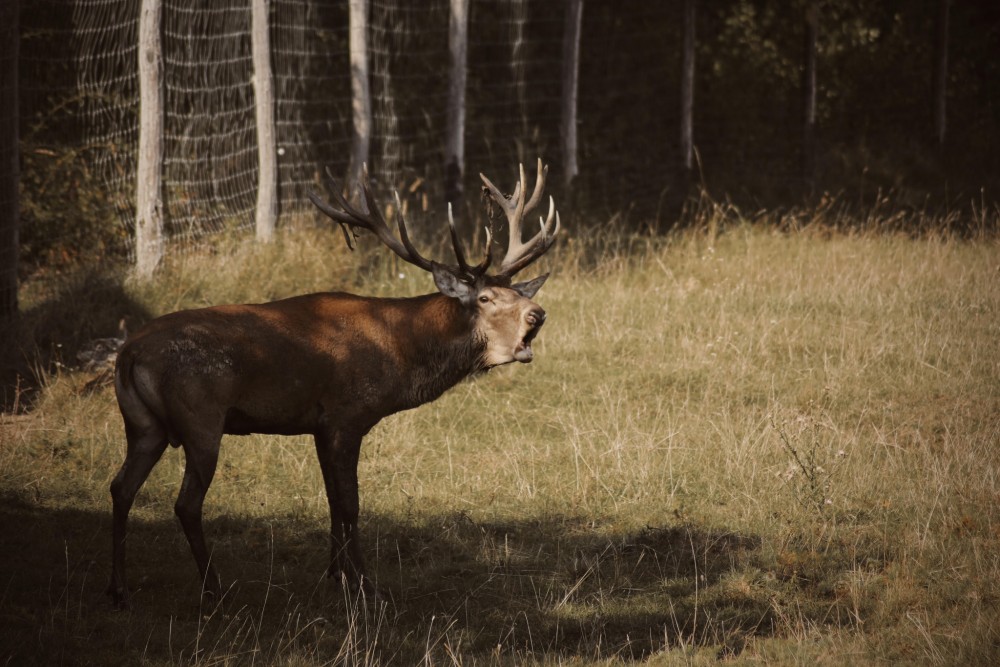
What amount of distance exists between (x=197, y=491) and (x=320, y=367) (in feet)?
2.83

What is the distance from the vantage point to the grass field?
5488mm

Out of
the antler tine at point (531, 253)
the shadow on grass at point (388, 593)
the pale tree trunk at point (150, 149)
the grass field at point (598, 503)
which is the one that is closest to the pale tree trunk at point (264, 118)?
the grass field at point (598, 503)

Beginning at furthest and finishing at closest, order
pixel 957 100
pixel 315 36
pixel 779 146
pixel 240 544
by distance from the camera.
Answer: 1. pixel 957 100
2. pixel 779 146
3. pixel 315 36
4. pixel 240 544

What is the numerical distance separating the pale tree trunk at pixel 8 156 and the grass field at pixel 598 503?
1.72ft

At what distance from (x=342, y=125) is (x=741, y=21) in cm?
707

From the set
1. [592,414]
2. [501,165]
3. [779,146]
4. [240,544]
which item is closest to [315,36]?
[501,165]

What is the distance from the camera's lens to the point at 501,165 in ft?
50.8

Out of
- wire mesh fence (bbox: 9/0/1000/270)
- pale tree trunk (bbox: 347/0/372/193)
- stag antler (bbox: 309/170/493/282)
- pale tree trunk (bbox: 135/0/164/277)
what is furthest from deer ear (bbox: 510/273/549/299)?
pale tree trunk (bbox: 347/0/372/193)

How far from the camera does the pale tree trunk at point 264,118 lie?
1115 centimetres

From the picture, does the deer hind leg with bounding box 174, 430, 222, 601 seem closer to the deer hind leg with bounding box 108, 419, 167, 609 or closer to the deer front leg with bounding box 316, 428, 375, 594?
the deer hind leg with bounding box 108, 419, 167, 609

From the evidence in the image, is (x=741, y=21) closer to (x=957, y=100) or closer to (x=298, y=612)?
(x=957, y=100)

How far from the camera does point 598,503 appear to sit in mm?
7082

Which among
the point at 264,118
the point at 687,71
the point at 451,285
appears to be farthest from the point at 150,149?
the point at 687,71

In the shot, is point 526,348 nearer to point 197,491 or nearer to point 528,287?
point 528,287
